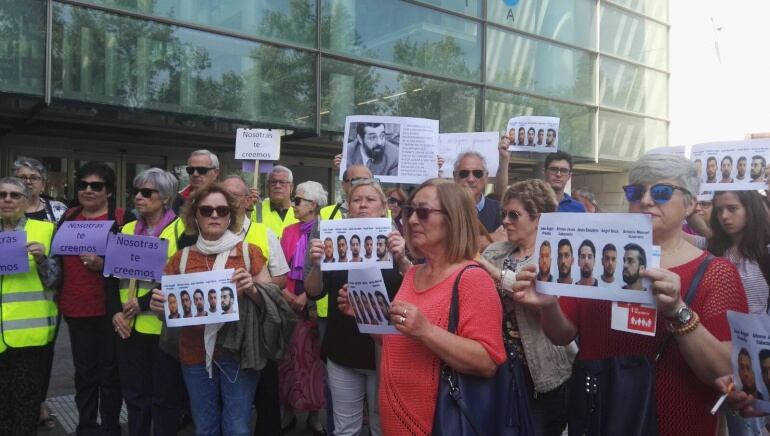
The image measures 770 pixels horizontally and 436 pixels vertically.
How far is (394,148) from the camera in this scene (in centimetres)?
475

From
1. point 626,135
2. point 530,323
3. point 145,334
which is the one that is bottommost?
point 145,334

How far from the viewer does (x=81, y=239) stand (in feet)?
13.5

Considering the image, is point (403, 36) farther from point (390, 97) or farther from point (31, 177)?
point (31, 177)

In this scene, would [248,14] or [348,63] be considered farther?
[348,63]

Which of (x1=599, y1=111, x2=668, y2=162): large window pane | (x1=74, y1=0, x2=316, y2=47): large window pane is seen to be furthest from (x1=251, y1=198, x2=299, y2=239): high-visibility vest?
(x1=599, y1=111, x2=668, y2=162): large window pane

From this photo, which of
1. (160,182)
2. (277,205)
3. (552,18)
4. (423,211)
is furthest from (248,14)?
(423,211)

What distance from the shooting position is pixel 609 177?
1783cm

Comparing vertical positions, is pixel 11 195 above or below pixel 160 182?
below

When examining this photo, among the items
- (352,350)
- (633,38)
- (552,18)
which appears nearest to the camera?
(352,350)

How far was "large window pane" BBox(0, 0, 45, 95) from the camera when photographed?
818 cm

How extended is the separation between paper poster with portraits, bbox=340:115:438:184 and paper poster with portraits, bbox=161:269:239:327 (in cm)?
165

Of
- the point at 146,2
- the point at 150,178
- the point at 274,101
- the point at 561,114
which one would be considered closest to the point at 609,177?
the point at 561,114

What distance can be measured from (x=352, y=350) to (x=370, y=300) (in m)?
0.87

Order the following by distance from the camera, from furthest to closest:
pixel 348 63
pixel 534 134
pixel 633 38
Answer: pixel 633 38, pixel 348 63, pixel 534 134
